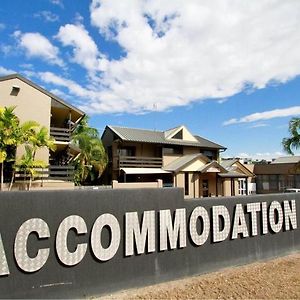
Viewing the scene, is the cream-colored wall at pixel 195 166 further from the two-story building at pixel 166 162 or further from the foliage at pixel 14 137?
the foliage at pixel 14 137

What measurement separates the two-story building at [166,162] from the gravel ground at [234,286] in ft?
62.3

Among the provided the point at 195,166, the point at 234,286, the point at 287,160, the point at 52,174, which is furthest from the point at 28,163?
the point at 287,160

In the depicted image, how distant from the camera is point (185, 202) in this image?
8.11 m

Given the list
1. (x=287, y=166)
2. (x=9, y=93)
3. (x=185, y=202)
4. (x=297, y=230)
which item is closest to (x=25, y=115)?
(x=9, y=93)

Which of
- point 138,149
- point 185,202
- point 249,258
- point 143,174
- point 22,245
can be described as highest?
point 138,149

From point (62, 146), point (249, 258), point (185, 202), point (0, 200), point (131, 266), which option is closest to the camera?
point (0, 200)

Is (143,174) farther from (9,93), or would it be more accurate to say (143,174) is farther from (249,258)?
(249,258)

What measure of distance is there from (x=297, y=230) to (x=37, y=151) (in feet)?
43.4

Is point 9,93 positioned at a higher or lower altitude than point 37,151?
higher

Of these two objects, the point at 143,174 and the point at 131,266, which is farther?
the point at 143,174

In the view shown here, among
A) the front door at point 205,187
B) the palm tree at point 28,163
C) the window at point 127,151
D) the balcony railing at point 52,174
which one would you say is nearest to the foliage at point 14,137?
the palm tree at point 28,163

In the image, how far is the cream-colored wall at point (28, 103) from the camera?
17.2m

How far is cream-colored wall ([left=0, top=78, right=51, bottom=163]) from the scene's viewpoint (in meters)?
17.2

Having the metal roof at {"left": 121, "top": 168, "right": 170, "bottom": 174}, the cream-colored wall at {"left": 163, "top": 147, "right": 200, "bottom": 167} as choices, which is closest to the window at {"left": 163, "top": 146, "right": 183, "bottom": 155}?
the cream-colored wall at {"left": 163, "top": 147, "right": 200, "bottom": 167}
